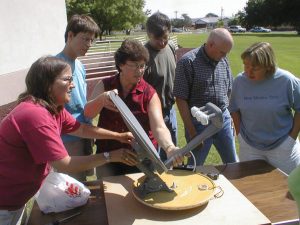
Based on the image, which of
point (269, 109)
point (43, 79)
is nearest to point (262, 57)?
point (269, 109)

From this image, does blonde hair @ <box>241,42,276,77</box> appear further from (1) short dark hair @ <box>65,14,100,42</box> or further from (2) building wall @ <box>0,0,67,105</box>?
(2) building wall @ <box>0,0,67,105</box>

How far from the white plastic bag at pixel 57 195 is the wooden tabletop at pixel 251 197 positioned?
0.11 ft

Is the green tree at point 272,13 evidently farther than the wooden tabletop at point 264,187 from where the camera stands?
Yes

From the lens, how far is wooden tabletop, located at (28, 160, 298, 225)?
1.85 m

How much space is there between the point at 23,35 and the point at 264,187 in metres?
9.16

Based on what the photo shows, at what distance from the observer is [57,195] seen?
75.2 inches

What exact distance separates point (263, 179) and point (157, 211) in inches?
30.7

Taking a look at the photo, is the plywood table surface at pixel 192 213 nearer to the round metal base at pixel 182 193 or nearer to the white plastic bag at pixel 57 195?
the round metal base at pixel 182 193

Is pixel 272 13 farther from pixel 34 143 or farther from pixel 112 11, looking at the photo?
pixel 34 143

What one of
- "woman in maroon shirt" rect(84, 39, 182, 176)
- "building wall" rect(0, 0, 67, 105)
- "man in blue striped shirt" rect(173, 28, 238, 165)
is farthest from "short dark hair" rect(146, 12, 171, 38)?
"building wall" rect(0, 0, 67, 105)

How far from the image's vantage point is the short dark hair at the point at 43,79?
1909 mm

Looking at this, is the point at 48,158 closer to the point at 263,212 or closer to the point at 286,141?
the point at 263,212

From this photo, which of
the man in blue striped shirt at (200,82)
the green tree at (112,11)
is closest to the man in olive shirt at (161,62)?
the man in blue striped shirt at (200,82)

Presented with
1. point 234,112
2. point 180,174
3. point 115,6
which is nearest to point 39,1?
point 234,112
